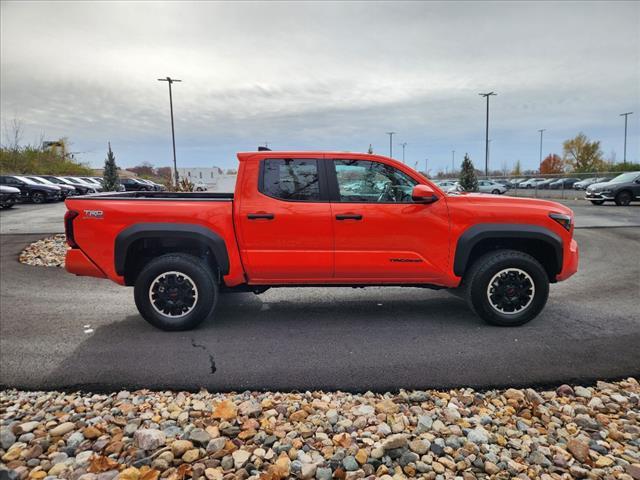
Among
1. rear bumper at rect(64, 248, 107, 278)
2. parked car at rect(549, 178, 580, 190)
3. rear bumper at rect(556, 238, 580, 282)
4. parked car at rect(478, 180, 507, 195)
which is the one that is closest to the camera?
rear bumper at rect(64, 248, 107, 278)

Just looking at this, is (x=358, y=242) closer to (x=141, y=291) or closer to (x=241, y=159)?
(x=241, y=159)

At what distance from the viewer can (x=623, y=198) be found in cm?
1981

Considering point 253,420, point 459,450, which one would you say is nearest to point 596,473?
point 459,450

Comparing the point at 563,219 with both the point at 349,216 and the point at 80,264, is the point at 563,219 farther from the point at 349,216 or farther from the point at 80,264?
the point at 80,264

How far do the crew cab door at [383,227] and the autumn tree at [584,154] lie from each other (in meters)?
66.0

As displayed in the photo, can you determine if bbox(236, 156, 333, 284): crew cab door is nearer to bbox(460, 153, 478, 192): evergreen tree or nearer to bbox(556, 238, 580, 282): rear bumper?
bbox(556, 238, 580, 282): rear bumper

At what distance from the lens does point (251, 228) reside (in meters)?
4.34

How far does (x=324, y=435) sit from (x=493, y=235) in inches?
113

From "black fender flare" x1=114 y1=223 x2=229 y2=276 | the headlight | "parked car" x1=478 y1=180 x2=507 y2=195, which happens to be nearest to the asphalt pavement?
"black fender flare" x1=114 y1=223 x2=229 y2=276

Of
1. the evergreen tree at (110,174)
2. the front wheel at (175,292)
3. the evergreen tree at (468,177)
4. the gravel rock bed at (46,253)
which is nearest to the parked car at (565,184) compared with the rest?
the evergreen tree at (468,177)

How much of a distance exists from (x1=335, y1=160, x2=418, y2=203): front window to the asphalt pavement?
4.63 feet

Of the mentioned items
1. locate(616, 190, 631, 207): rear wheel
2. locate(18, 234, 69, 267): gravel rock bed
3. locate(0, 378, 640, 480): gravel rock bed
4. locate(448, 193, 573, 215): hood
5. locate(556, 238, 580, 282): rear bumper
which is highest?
locate(448, 193, 573, 215): hood

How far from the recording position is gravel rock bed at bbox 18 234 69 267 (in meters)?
8.23

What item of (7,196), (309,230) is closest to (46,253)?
(309,230)
